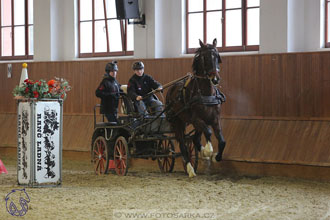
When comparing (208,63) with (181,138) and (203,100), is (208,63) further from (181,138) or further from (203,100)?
(181,138)

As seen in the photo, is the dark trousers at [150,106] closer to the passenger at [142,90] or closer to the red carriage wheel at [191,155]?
the passenger at [142,90]

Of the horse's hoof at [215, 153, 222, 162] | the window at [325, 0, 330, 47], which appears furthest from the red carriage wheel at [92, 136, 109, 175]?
the window at [325, 0, 330, 47]

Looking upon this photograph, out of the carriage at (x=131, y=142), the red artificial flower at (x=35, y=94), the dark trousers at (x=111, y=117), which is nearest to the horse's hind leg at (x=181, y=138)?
the carriage at (x=131, y=142)

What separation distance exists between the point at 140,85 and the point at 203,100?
1398 mm

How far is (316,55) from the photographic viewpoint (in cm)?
981

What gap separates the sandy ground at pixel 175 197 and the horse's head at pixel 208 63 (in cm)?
155

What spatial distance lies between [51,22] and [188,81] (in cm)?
647

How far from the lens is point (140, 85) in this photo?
31.7 feet

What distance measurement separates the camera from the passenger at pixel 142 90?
31.2 feet

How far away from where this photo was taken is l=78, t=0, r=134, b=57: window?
13891 mm

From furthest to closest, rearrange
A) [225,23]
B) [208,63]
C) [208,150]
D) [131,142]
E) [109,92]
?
[225,23], [109,92], [131,142], [208,63], [208,150]

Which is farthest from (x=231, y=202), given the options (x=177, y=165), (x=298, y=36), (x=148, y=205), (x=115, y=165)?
(x=298, y=36)

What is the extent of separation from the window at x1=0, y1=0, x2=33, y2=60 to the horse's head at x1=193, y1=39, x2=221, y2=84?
7.63 m

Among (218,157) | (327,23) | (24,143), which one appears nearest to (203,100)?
(218,157)
